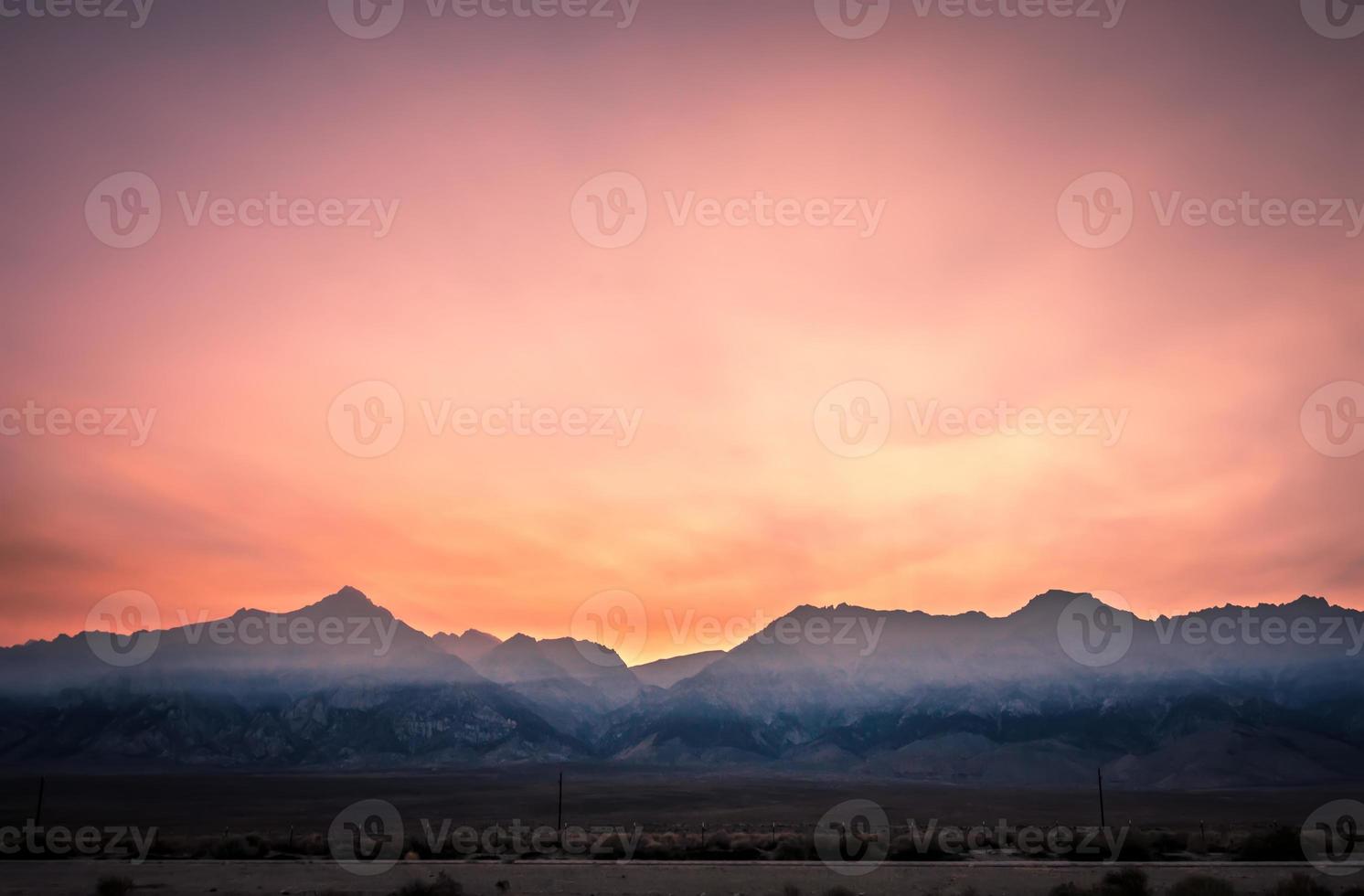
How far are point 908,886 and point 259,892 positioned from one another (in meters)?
21.5

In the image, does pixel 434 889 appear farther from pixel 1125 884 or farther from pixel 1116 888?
pixel 1125 884

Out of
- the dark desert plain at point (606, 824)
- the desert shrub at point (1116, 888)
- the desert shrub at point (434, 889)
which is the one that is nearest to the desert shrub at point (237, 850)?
the dark desert plain at point (606, 824)

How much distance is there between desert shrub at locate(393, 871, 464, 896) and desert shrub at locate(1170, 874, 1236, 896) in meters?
21.5

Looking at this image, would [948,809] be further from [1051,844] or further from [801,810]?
[1051,844]

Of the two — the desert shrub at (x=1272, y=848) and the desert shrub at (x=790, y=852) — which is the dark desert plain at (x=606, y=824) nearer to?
the desert shrub at (x=1272, y=848)

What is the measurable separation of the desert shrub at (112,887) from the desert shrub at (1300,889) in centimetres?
3454

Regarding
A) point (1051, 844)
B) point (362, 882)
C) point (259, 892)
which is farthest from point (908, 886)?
point (259, 892)

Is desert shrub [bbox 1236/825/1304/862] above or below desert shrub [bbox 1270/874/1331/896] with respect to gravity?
below

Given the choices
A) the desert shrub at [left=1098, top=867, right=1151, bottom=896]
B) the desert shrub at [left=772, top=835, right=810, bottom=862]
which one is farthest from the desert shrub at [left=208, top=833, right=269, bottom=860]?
the desert shrub at [left=1098, top=867, right=1151, bottom=896]

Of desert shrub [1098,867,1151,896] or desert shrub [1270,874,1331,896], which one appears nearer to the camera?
desert shrub [1270,874,1331,896]

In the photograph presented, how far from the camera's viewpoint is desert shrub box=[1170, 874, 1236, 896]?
2805 cm

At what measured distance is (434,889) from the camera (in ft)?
96.0

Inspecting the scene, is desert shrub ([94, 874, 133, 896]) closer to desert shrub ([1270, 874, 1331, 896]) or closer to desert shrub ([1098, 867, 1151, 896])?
desert shrub ([1098, 867, 1151, 896])

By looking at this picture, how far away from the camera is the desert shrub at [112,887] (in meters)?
29.3
